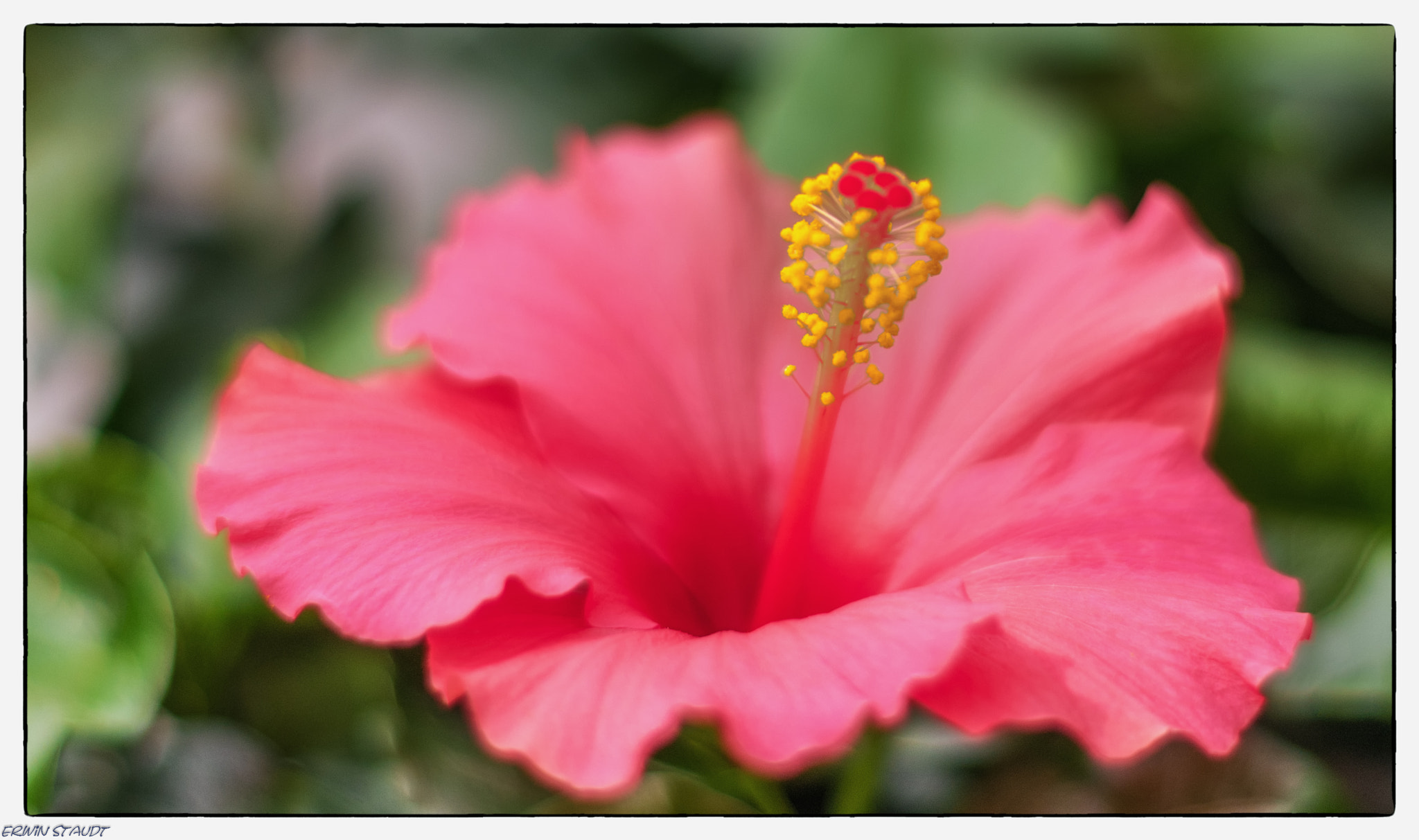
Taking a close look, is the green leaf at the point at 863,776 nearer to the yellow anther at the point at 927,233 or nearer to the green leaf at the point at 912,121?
the yellow anther at the point at 927,233

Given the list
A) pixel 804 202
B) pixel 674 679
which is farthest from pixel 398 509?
pixel 804 202

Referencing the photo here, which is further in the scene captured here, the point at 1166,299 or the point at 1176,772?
the point at 1176,772

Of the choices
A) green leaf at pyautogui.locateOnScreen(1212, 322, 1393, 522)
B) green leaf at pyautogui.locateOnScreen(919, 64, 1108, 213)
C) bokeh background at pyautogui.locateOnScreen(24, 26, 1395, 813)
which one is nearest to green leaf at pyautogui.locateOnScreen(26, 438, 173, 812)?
bokeh background at pyautogui.locateOnScreen(24, 26, 1395, 813)

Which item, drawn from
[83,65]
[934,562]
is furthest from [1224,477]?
[83,65]

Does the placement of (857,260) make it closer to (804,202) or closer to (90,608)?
(804,202)
